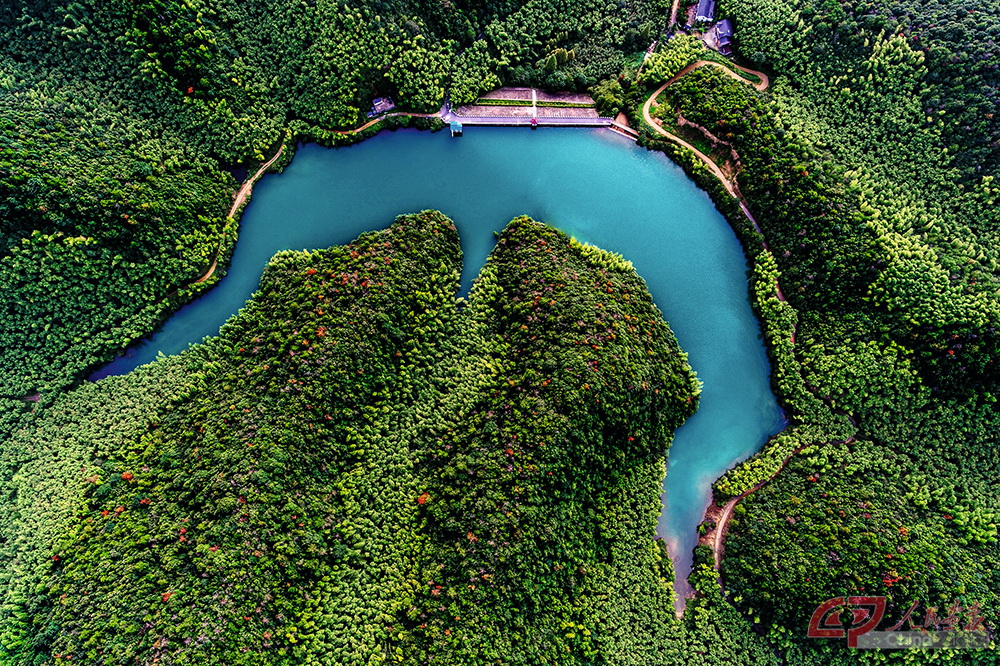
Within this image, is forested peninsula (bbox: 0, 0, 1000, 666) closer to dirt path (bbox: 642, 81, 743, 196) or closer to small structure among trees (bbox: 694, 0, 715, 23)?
dirt path (bbox: 642, 81, 743, 196)

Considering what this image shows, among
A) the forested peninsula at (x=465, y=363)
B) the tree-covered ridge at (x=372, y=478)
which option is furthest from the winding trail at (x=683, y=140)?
the tree-covered ridge at (x=372, y=478)

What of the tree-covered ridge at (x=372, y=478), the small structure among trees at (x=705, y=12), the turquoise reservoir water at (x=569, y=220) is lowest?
the tree-covered ridge at (x=372, y=478)

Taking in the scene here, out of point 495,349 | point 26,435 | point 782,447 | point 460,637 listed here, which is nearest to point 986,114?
point 782,447

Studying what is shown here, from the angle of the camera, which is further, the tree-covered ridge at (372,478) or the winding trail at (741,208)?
the winding trail at (741,208)

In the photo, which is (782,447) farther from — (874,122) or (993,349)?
(874,122)

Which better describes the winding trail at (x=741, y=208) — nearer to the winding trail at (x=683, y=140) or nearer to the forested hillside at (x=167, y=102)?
the winding trail at (x=683, y=140)

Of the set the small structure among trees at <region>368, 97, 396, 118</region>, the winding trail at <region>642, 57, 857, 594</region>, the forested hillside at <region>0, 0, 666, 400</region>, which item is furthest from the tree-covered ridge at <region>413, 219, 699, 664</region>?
the forested hillside at <region>0, 0, 666, 400</region>
